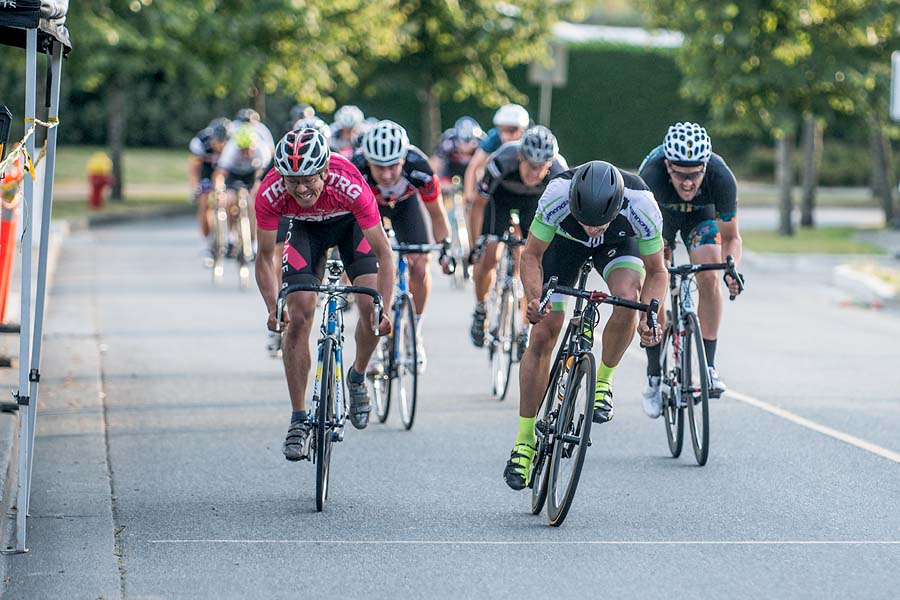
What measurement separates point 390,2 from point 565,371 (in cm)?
2733

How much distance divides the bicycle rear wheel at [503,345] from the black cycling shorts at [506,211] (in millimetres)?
555

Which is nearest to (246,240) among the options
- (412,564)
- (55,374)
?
(55,374)

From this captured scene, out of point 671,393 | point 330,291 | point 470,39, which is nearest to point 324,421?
point 330,291

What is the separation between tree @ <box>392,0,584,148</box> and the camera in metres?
36.1

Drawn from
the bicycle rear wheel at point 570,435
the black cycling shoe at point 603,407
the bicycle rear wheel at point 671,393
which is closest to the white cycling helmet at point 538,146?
→ the bicycle rear wheel at point 671,393

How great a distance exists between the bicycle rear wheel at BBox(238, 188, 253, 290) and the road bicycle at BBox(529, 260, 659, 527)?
10752 millimetres

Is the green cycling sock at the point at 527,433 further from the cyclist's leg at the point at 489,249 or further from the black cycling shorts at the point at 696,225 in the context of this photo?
the cyclist's leg at the point at 489,249

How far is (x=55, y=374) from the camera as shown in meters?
11.5

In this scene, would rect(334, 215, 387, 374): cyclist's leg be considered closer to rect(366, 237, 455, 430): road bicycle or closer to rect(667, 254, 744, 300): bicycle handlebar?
rect(366, 237, 455, 430): road bicycle

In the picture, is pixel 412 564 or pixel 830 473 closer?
pixel 412 564

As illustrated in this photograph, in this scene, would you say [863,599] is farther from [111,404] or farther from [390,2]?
[390,2]

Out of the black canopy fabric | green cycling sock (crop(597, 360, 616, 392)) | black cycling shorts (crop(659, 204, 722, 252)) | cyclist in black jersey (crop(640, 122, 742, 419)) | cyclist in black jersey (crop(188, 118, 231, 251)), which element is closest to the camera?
the black canopy fabric

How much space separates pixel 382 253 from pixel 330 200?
15.6 inches

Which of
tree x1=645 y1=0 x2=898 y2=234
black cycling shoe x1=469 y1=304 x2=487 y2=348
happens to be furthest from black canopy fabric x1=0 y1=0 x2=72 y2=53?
tree x1=645 y1=0 x2=898 y2=234
